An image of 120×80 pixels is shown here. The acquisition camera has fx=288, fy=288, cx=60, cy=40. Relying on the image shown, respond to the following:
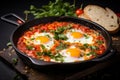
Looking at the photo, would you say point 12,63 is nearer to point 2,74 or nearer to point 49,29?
point 2,74

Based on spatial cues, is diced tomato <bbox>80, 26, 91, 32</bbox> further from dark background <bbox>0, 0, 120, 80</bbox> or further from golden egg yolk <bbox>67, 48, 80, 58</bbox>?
dark background <bbox>0, 0, 120, 80</bbox>

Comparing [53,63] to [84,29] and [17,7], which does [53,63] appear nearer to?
[84,29]

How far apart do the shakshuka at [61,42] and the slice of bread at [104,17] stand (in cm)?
50

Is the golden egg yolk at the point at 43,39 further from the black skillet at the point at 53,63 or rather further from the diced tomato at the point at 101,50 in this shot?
the diced tomato at the point at 101,50

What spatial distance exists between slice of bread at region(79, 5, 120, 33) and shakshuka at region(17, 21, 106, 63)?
503 mm

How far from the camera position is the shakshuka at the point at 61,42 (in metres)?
3.15

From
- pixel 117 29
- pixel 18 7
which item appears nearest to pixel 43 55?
pixel 117 29

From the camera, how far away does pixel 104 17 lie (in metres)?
4.20

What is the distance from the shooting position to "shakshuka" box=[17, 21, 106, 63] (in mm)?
3148

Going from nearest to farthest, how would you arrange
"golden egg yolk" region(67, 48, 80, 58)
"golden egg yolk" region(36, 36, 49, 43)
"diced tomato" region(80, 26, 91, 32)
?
"golden egg yolk" region(67, 48, 80, 58) < "golden egg yolk" region(36, 36, 49, 43) < "diced tomato" region(80, 26, 91, 32)

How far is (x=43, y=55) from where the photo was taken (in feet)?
10.3

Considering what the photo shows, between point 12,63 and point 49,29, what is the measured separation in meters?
0.68

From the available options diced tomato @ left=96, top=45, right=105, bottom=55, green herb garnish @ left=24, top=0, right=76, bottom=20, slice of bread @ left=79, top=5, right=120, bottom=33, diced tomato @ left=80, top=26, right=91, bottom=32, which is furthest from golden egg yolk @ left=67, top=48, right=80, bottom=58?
green herb garnish @ left=24, top=0, right=76, bottom=20

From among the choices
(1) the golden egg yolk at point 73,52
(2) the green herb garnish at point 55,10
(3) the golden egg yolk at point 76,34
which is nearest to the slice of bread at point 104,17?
(2) the green herb garnish at point 55,10
